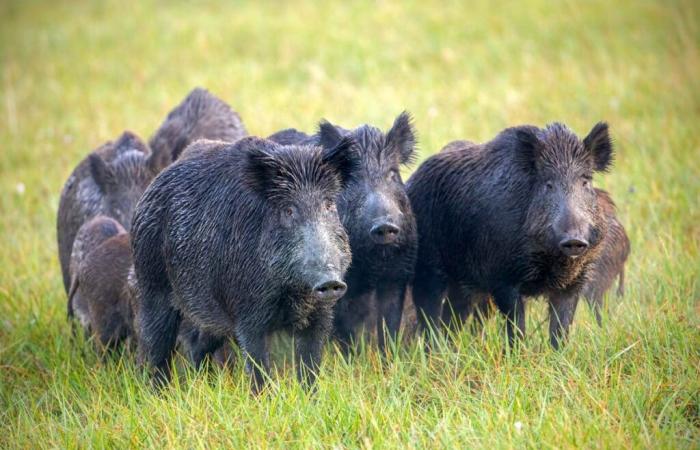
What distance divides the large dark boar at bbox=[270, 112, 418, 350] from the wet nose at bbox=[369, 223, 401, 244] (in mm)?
100

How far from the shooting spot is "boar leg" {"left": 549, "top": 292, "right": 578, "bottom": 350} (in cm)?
552

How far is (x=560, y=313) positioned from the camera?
5629 mm

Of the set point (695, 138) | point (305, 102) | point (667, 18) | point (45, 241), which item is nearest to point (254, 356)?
point (45, 241)

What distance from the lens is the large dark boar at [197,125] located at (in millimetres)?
7793

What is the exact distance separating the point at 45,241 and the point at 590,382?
18.5 ft

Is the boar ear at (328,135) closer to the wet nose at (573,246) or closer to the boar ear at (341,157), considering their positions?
the boar ear at (341,157)

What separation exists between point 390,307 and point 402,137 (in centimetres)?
103

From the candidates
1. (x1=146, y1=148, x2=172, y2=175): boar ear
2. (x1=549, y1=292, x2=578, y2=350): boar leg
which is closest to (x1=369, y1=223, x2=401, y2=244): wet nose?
(x1=549, y1=292, x2=578, y2=350): boar leg

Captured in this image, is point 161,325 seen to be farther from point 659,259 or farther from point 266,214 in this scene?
point 659,259

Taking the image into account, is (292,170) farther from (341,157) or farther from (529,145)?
(529,145)

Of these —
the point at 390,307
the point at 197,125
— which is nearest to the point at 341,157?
the point at 390,307

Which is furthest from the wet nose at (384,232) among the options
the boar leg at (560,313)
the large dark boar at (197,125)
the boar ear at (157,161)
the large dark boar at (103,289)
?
the large dark boar at (197,125)

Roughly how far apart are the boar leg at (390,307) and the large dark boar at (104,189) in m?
2.28

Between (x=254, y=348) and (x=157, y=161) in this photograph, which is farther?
(x=157, y=161)
